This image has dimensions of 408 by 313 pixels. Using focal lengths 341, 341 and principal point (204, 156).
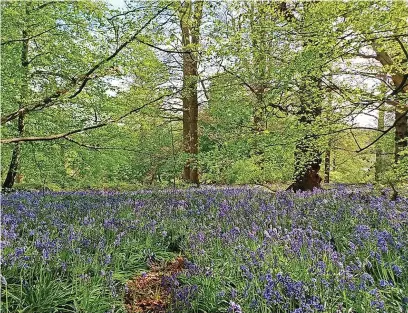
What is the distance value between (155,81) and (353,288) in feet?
37.5

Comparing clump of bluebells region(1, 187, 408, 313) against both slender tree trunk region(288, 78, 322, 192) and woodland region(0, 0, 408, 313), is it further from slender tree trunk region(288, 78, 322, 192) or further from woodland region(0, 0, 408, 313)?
slender tree trunk region(288, 78, 322, 192)

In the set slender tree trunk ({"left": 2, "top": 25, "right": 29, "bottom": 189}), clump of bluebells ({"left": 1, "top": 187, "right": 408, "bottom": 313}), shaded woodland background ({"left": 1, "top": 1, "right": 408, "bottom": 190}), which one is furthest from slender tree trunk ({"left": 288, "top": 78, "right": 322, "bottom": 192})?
slender tree trunk ({"left": 2, "top": 25, "right": 29, "bottom": 189})

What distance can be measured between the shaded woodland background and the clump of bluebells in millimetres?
1058

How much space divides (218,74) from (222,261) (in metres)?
6.87

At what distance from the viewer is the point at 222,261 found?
11.3 feet

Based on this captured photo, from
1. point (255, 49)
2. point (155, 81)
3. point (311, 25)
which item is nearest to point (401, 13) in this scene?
point (311, 25)

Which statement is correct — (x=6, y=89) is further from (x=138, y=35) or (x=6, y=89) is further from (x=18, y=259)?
(x=18, y=259)

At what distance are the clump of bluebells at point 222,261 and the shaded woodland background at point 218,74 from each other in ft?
3.47

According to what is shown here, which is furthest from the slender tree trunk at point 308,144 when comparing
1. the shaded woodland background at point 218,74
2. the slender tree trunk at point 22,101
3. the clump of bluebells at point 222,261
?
the slender tree trunk at point 22,101

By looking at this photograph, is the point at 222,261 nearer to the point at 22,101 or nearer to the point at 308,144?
the point at 308,144

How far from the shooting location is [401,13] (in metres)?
3.95

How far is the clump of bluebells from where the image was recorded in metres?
2.44

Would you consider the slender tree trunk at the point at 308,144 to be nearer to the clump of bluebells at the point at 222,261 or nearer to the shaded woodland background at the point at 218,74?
the shaded woodland background at the point at 218,74

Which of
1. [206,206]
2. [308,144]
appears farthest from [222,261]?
[308,144]
